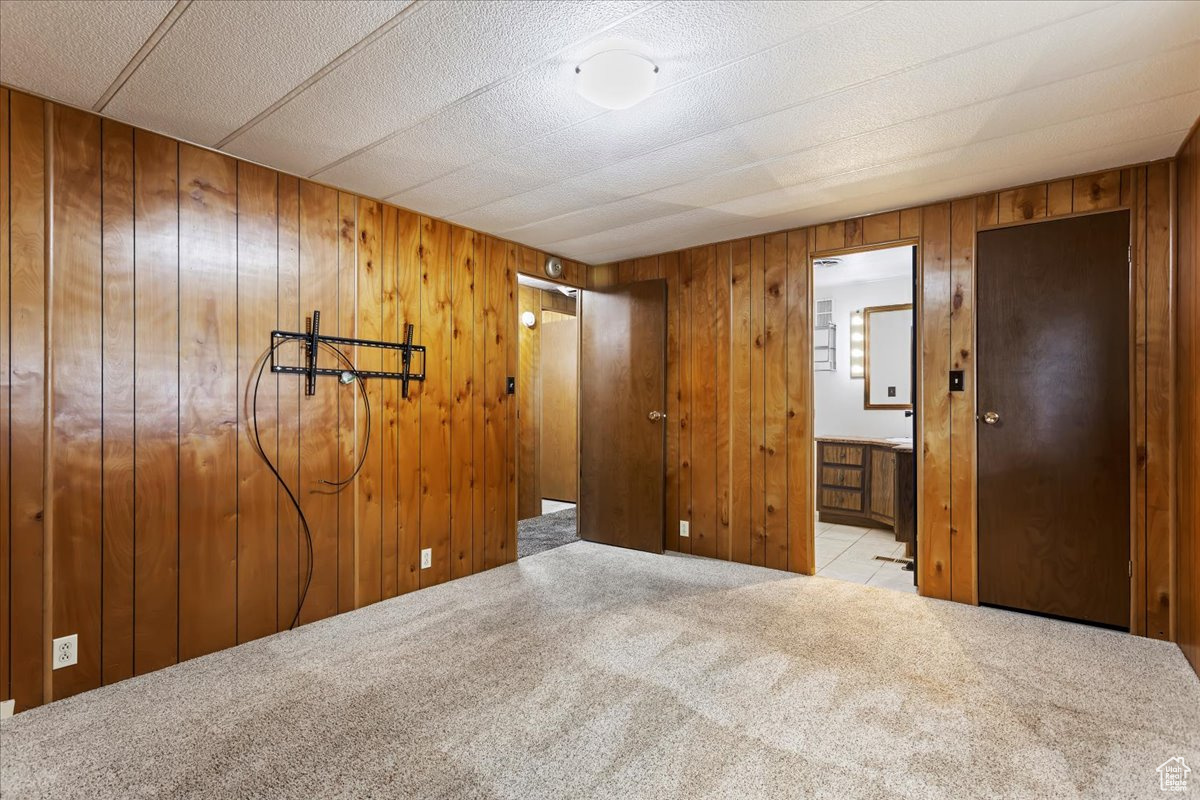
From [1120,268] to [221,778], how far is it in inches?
168

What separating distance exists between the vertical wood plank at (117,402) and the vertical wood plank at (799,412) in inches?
139

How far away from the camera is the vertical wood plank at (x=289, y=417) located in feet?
9.16

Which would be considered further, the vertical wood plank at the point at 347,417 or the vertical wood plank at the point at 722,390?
the vertical wood plank at the point at 722,390

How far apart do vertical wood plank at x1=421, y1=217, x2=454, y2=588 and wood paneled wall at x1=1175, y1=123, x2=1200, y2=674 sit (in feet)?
12.0

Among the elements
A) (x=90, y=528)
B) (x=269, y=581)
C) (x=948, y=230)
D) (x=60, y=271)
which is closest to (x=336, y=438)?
(x=269, y=581)

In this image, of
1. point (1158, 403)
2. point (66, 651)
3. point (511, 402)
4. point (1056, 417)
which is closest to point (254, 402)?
point (66, 651)

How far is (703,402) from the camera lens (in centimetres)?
421

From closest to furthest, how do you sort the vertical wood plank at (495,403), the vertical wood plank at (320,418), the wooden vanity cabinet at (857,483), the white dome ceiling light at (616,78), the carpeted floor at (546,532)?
the white dome ceiling light at (616,78)
the vertical wood plank at (320,418)
the vertical wood plank at (495,403)
the carpeted floor at (546,532)
the wooden vanity cabinet at (857,483)

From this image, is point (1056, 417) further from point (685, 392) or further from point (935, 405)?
point (685, 392)

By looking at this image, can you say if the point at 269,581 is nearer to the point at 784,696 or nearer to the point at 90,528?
the point at 90,528

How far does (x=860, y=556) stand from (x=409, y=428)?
339 centimetres

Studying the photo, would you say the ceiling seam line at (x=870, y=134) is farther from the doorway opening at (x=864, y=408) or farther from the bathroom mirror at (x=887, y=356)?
the bathroom mirror at (x=887, y=356)

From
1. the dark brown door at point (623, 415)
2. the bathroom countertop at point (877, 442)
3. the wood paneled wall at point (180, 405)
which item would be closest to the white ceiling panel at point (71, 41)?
the wood paneled wall at point (180, 405)

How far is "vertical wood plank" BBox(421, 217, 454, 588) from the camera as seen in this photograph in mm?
3467
